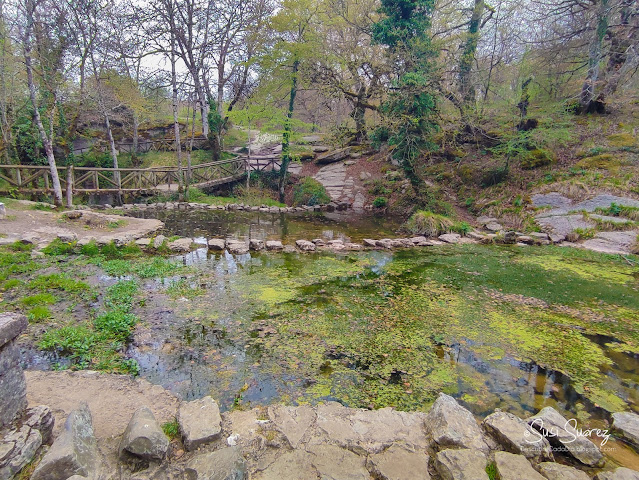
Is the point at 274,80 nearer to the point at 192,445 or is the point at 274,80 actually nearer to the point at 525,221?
the point at 525,221

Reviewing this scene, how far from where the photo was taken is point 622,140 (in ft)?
38.8

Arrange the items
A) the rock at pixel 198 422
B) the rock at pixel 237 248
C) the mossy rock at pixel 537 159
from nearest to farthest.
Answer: the rock at pixel 198 422, the rock at pixel 237 248, the mossy rock at pixel 537 159

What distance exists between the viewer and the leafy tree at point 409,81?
10531mm

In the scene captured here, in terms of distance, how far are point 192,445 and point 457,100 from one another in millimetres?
13342

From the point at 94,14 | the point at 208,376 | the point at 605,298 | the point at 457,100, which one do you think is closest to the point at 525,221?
Result: the point at 457,100

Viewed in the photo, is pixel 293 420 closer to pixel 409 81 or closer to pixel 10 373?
pixel 10 373

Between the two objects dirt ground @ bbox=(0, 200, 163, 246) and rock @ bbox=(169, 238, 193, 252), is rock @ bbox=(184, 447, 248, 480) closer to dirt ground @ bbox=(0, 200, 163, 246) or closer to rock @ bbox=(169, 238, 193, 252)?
rock @ bbox=(169, 238, 193, 252)

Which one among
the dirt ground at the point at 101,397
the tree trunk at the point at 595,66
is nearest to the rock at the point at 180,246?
the dirt ground at the point at 101,397

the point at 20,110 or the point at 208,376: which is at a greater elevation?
the point at 20,110

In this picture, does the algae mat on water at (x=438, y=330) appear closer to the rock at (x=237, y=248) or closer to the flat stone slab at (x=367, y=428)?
the flat stone slab at (x=367, y=428)

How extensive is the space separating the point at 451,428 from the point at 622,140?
46.8 feet

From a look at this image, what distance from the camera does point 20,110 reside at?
14328mm

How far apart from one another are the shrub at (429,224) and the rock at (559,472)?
338 inches

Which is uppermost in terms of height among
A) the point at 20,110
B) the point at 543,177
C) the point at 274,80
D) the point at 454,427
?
the point at 274,80
